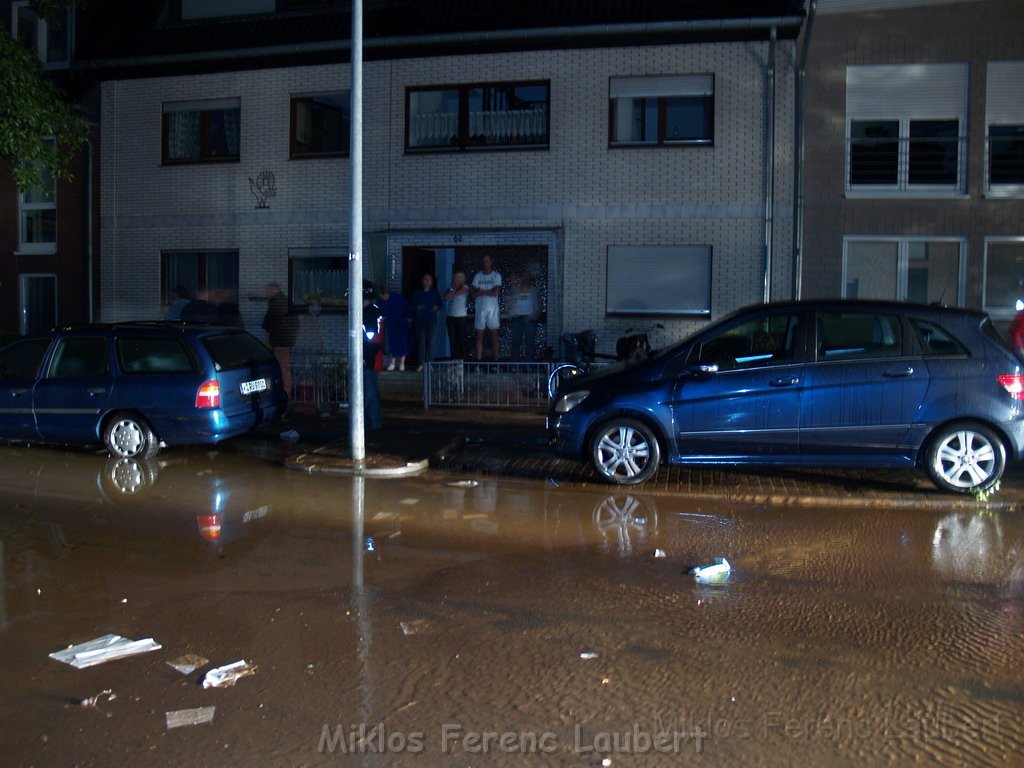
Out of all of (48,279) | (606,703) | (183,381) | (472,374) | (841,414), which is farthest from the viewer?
(48,279)

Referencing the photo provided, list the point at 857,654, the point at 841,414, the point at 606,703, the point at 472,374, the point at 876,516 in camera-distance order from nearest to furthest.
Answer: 1. the point at 606,703
2. the point at 857,654
3. the point at 876,516
4. the point at 841,414
5. the point at 472,374

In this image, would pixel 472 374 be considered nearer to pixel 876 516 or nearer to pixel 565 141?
pixel 565 141

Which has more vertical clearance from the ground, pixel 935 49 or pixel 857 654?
pixel 935 49

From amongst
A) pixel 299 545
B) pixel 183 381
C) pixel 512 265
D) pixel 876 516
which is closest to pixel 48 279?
pixel 512 265

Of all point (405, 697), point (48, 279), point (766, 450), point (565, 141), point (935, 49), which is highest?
point (935, 49)

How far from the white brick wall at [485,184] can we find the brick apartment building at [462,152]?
3cm

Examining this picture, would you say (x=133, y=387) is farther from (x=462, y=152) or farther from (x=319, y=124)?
(x=319, y=124)

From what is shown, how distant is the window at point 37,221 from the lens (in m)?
20.8

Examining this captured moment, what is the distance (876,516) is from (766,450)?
116 cm

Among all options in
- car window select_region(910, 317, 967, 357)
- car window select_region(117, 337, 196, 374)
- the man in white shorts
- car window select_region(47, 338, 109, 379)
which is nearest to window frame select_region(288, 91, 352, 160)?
the man in white shorts

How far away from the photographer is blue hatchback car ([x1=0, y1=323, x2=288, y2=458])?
37.1ft

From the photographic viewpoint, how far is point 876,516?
878 cm

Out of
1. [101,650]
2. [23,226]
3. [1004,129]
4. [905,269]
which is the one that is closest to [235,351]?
[101,650]

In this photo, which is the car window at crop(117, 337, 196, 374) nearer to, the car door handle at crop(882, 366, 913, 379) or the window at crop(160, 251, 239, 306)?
the car door handle at crop(882, 366, 913, 379)
